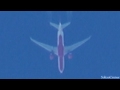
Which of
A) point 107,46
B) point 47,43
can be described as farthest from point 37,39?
point 107,46

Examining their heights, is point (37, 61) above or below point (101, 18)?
below

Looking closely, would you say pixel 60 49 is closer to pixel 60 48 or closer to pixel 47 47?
pixel 60 48

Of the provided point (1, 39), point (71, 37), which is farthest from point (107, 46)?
point (1, 39)

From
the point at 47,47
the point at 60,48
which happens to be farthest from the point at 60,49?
the point at 47,47

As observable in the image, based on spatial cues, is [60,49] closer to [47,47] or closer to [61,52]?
[61,52]

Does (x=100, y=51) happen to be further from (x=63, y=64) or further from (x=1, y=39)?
(x=1, y=39)

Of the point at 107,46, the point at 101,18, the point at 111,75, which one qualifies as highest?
the point at 101,18

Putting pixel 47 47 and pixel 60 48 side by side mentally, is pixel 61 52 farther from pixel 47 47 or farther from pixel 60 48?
pixel 47 47

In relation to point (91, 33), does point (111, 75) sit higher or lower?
lower

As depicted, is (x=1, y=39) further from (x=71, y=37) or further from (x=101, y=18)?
(x=101, y=18)
